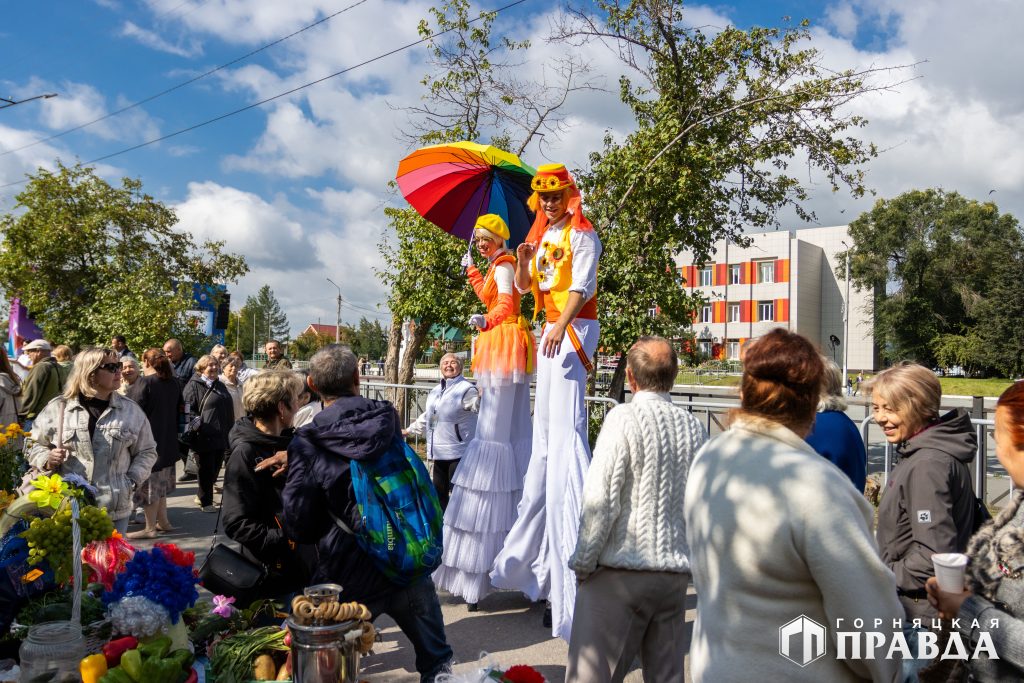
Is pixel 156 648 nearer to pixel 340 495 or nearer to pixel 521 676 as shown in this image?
pixel 340 495

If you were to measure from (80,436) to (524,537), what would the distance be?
2824 millimetres

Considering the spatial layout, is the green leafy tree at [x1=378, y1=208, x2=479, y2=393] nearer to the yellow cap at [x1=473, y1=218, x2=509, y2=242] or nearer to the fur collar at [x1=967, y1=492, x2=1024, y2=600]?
the yellow cap at [x1=473, y1=218, x2=509, y2=242]

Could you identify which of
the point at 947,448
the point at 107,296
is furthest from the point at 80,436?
the point at 107,296

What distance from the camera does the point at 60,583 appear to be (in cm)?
301

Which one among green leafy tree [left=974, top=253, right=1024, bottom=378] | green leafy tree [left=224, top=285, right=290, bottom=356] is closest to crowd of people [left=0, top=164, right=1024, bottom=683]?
green leafy tree [left=974, top=253, right=1024, bottom=378]

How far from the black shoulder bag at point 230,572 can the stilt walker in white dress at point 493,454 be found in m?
1.98

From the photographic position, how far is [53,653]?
99.8 inches

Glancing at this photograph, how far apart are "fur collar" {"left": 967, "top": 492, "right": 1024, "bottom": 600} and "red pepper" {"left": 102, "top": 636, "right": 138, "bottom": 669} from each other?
8.74 ft

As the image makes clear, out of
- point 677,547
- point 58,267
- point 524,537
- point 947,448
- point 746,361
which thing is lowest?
point 524,537

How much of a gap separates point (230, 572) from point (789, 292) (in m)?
62.6

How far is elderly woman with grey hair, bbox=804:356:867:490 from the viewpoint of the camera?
3.33 m

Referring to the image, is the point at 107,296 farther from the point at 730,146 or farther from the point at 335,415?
the point at 335,415

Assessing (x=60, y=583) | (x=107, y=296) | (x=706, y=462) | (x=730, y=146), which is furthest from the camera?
(x=107, y=296)

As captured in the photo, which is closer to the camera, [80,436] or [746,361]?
[746,361]
